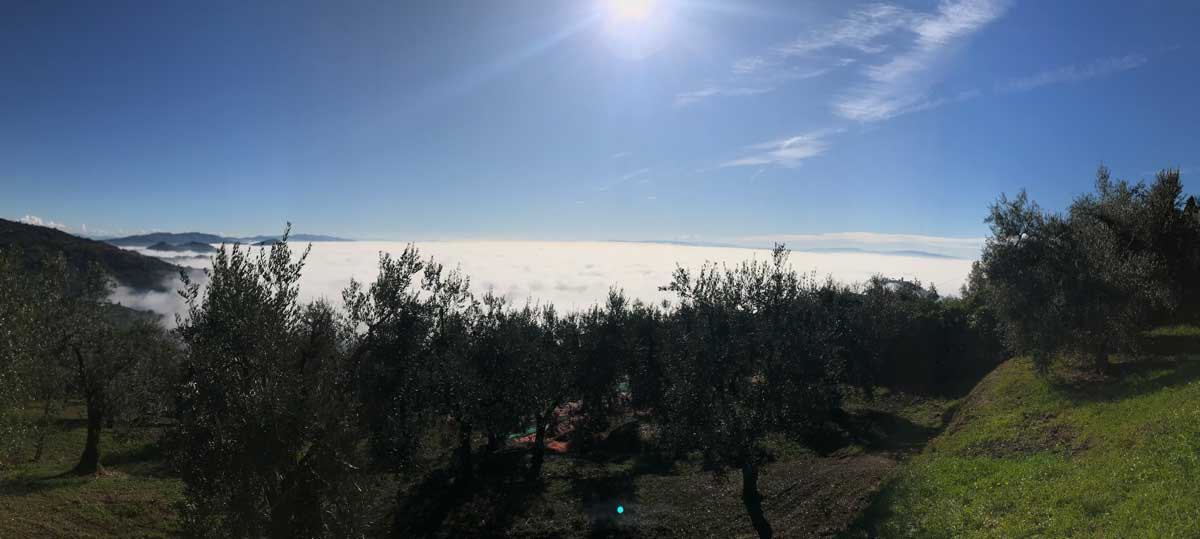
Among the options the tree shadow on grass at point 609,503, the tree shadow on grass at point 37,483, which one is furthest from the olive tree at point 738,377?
the tree shadow on grass at point 37,483

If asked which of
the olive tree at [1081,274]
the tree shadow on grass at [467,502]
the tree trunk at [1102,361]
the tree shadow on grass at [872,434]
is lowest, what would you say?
the tree shadow on grass at [467,502]

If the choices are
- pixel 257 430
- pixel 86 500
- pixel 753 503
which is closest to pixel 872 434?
pixel 753 503

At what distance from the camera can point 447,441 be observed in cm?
3244

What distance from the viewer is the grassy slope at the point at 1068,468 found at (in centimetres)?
1411

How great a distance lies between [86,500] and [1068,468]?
150ft

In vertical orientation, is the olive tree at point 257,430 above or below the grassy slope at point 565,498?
above

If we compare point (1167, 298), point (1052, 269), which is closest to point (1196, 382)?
point (1052, 269)

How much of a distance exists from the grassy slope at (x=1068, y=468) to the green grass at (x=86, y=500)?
32359 millimetres

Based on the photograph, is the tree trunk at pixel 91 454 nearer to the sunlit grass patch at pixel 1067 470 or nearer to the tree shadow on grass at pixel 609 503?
the tree shadow on grass at pixel 609 503

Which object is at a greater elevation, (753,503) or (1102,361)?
(1102,361)

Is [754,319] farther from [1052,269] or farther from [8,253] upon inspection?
[8,253]

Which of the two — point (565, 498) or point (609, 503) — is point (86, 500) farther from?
point (609, 503)

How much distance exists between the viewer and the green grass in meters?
23.3

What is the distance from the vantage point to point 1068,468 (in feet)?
60.1
